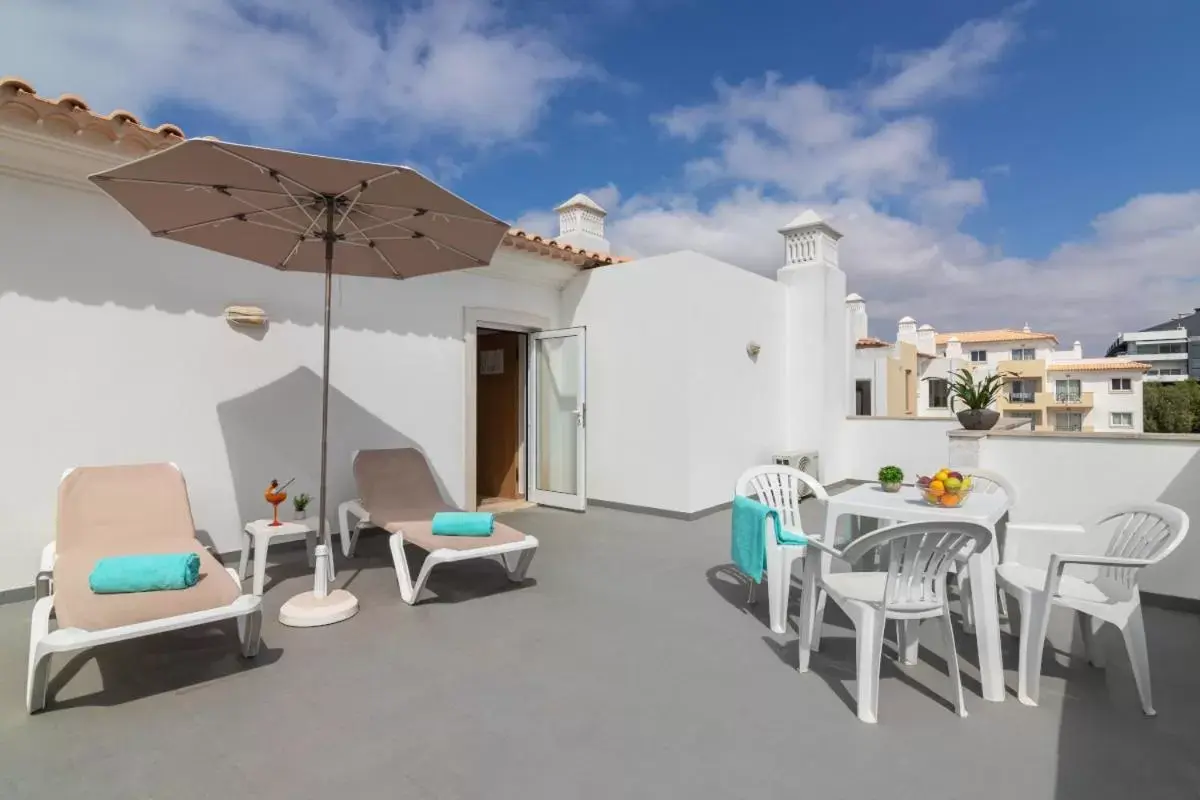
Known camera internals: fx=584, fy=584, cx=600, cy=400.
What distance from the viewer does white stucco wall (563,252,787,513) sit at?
7359 millimetres

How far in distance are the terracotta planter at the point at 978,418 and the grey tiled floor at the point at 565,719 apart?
6.83 feet

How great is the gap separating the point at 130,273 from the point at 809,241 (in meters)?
8.84

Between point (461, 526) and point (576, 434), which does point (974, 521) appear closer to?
point (461, 526)

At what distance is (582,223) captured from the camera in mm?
10734

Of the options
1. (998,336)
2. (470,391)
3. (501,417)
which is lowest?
(501,417)

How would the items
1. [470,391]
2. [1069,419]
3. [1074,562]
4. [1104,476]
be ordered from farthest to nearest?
[1069,419], [470,391], [1104,476], [1074,562]

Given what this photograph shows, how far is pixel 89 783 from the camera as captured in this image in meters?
2.23

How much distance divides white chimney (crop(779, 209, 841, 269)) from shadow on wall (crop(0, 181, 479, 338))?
21.6 ft

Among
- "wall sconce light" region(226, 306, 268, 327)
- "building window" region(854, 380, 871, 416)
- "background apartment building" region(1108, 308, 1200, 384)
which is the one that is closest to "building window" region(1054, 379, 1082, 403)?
"building window" region(854, 380, 871, 416)

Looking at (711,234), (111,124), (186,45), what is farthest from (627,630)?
(711,234)

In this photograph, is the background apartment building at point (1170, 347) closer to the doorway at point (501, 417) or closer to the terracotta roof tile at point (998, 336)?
the terracotta roof tile at point (998, 336)

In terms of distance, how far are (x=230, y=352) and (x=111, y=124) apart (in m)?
1.97

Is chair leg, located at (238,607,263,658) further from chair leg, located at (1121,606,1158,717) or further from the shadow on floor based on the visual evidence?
chair leg, located at (1121,606,1158,717)

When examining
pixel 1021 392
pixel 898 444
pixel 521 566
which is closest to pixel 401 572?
Answer: pixel 521 566
